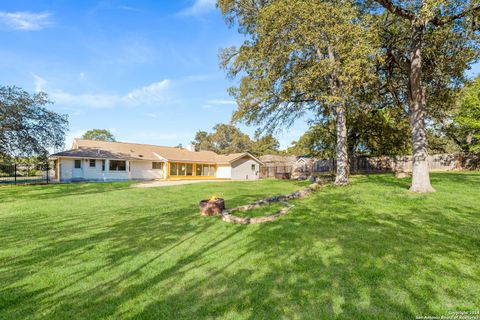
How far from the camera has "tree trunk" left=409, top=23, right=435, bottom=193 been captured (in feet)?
33.1

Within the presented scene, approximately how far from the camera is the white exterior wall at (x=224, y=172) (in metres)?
29.4

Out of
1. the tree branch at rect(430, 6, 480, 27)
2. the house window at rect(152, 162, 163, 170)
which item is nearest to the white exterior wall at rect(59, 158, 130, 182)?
the house window at rect(152, 162, 163, 170)

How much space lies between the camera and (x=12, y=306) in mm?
3084

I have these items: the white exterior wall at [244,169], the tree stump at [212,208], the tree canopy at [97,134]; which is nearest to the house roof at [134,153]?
the white exterior wall at [244,169]

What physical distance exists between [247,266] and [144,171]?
2492 cm

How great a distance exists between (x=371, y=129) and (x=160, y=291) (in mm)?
23097

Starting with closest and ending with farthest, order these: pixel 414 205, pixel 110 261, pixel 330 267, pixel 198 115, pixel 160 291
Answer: pixel 160 291, pixel 330 267, pixel 110 261, pixel 414 205, pixel 198 115

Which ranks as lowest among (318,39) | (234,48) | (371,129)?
(371,129)

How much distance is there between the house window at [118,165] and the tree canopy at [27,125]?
5039 millimetres

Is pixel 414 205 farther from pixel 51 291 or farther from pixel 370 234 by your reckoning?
pixel 51 291

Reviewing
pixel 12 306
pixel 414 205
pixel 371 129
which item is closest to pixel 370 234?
pixel 414 205

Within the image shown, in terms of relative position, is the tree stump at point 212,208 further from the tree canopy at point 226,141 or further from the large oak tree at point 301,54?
the tree canopy at point 226,141

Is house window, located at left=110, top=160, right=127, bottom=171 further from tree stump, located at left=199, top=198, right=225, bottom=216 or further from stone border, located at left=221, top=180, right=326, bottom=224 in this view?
stone border, located at left=221, top=180, right=326, bottom=224

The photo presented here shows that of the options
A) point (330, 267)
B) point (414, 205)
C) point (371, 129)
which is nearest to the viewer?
point (330, 267)
